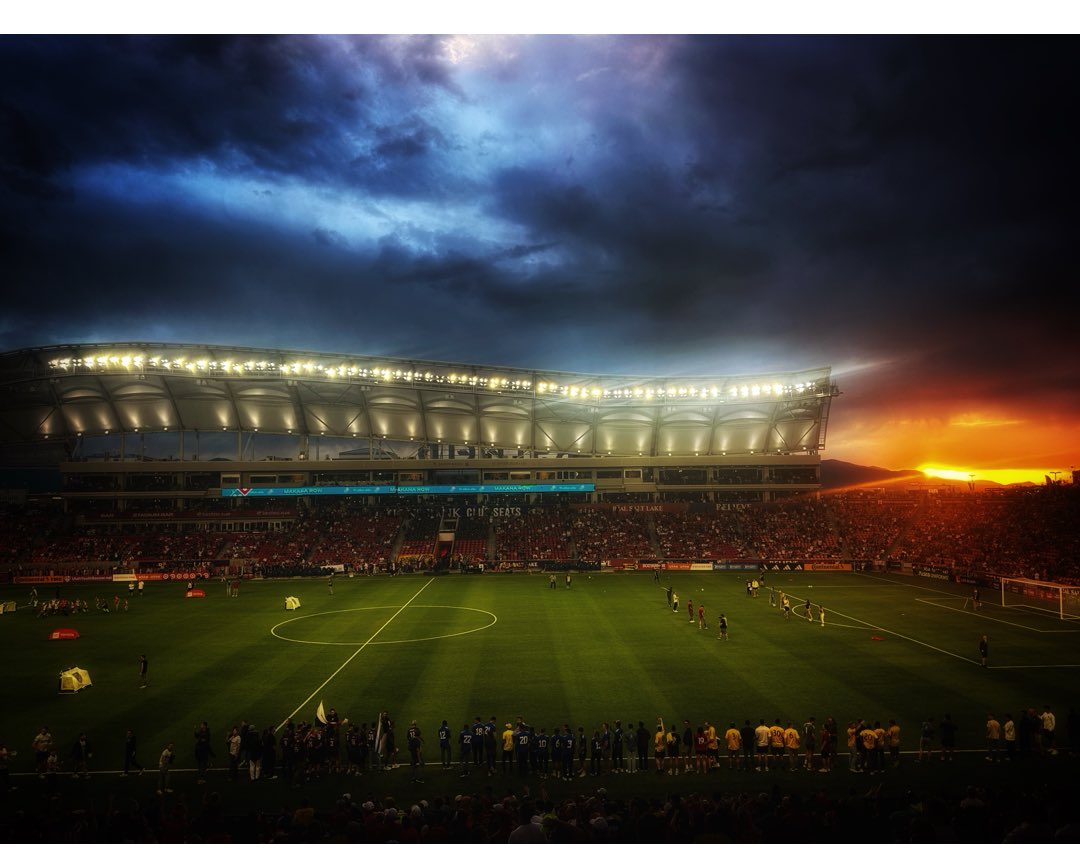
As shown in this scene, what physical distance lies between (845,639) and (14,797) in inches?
1155

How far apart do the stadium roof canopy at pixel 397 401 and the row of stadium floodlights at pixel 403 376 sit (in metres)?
0.10

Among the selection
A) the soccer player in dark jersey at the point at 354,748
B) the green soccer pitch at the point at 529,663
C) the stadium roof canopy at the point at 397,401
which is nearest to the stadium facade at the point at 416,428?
the stadium roof canopy at the point at 397,401

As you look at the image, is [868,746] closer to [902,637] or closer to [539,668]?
[539,668]

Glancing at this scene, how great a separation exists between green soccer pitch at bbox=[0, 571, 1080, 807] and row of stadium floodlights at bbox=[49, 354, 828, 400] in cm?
2405

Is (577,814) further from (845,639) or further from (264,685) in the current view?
(845,639)

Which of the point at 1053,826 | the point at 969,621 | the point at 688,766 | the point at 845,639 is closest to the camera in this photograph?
the point at 1053,826

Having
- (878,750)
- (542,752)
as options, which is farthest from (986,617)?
(542,752)

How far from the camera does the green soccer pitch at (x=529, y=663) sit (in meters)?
19.7

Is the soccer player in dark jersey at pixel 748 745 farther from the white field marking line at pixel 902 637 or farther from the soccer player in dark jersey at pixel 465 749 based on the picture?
the white field marking line at pixel 902 637

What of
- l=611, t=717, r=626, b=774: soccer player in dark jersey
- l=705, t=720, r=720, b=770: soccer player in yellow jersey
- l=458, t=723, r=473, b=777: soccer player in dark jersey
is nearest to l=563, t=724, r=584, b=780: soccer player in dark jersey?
l=611, t=717, r=626, b=774: soccer player in dark jersey

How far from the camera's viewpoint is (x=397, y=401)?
66.7m

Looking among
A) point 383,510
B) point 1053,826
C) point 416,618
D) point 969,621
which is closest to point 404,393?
point 383,510

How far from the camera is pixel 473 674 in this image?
24.3m

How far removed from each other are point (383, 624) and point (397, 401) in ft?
118
